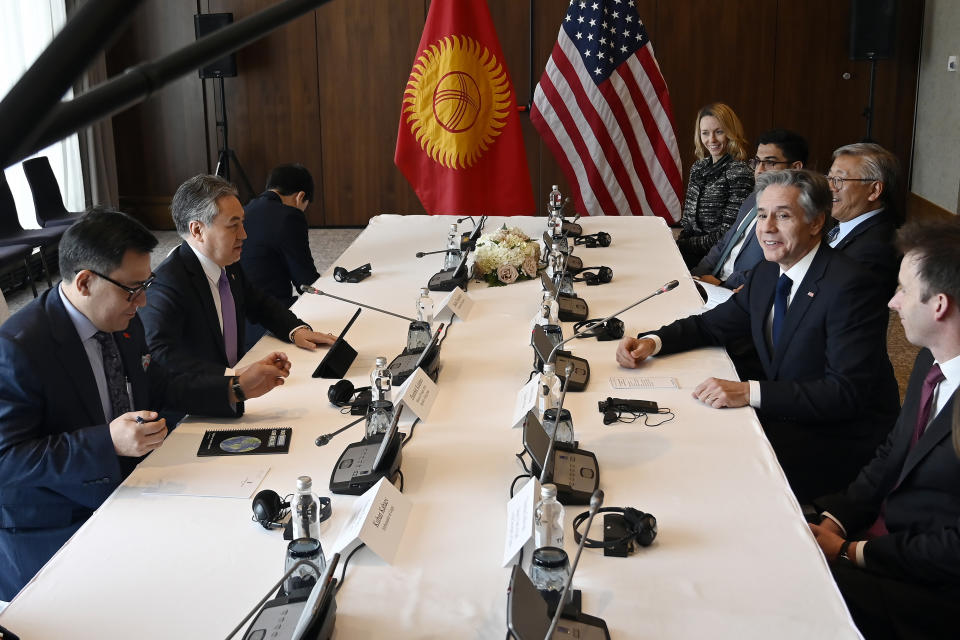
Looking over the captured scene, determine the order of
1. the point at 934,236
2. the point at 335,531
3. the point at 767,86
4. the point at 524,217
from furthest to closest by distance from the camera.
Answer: the point at 767,86 → the point at 524,217 → the point at 934,236 → the point at 335,531

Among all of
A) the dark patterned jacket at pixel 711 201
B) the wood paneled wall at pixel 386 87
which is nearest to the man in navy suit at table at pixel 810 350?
the dark patterned jacket at pixel 711 201

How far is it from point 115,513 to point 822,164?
23.5 ft

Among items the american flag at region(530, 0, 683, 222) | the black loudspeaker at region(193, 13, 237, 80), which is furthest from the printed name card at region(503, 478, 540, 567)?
the black loudspeaker at region(193, 13, 237, 80)

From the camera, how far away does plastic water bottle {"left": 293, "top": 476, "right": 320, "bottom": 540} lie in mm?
1667

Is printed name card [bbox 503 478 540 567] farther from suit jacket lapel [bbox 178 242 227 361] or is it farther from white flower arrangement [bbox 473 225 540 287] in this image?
white flower arrangement [bbox 473 225 540 287]

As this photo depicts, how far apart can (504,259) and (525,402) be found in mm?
1499

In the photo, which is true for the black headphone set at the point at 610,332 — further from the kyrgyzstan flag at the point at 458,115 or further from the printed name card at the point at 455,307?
the kyrgyzstan flag at the point at 458,115

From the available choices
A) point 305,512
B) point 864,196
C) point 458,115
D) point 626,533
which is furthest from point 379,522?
point 458,115

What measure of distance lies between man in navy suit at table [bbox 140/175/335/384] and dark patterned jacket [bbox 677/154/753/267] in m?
2.71

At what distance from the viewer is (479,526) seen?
1.83 m

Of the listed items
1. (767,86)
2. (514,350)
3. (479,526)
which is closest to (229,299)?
(514,350)

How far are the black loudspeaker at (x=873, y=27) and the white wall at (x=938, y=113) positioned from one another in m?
0.38

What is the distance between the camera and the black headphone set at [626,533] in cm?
172

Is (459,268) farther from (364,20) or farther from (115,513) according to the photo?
(364,20)
